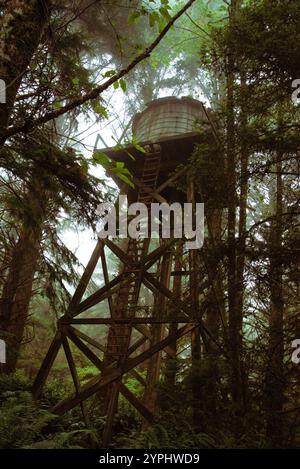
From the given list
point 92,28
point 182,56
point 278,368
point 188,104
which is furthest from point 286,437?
point 182,56

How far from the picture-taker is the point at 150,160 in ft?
29.0

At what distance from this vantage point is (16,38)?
279 centimetres

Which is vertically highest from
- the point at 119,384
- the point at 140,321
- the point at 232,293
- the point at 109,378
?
the point at 232,293

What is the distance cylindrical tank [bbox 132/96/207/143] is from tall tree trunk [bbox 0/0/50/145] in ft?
21.5

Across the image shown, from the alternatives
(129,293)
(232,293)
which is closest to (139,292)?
(129,293)

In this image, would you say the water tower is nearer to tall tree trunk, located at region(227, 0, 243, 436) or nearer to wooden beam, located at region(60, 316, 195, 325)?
wooden beam, located at region(60, 316, 195, 325)

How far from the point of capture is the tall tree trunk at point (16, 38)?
2742mm

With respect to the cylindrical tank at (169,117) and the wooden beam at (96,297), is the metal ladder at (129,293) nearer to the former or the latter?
the wooden beam at (96,297)

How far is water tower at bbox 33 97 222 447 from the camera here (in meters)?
5.98

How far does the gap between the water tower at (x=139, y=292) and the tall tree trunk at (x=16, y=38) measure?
162cm

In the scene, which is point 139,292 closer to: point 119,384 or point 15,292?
point 119,384

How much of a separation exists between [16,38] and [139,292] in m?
5.54

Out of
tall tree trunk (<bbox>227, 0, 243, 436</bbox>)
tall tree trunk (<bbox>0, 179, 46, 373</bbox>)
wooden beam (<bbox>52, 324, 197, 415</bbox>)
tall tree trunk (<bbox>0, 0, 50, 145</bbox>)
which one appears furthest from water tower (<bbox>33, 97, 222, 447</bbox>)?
tall tree trunk (<bbox>0, 0, 50, 145</bbox>)
